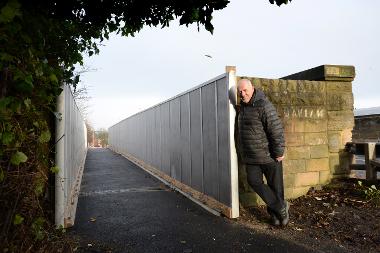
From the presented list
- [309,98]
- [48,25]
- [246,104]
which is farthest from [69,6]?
[309,98]

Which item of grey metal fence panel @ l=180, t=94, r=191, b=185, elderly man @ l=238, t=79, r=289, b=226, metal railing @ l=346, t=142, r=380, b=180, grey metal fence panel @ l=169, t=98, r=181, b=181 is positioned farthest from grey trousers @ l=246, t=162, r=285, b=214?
grey metal fence panel @ l=169, t=98, r=181, b=181

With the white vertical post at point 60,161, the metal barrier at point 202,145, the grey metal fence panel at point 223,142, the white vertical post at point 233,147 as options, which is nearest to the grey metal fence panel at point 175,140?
the metal barrier at point 202,145

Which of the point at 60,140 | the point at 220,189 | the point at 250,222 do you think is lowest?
the point at 250,222

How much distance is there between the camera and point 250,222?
5605mm

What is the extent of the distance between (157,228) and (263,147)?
1949 mm

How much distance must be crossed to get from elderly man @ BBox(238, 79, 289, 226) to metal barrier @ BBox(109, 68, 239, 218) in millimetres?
462

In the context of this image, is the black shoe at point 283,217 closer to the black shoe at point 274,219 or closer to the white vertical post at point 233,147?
the black shoe at point 274,219

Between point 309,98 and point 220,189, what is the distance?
2.40m

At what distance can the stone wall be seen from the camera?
21.6 feet

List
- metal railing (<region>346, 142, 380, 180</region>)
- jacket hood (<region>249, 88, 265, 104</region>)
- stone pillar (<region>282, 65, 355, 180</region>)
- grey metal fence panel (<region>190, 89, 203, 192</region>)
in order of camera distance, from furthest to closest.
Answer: grey metal fence panel (<region>190, 89, 203, 192</region>)
stone pillar (<region>282, 65, 355, 180</region>)
metal railing (<region>346, 142, 380, 180</region>)
jacket hood (<region>249, 88, 265, 104</region>)

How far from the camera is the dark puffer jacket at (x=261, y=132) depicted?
5.31 meters

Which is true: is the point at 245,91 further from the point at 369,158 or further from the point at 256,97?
the point at 369,158

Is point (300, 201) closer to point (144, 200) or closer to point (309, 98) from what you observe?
point (309, 98)

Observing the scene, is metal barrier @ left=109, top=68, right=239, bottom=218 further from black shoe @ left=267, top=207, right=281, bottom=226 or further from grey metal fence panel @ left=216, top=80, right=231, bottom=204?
black shoe @ left=267, top=207, right=281, bottom=226
